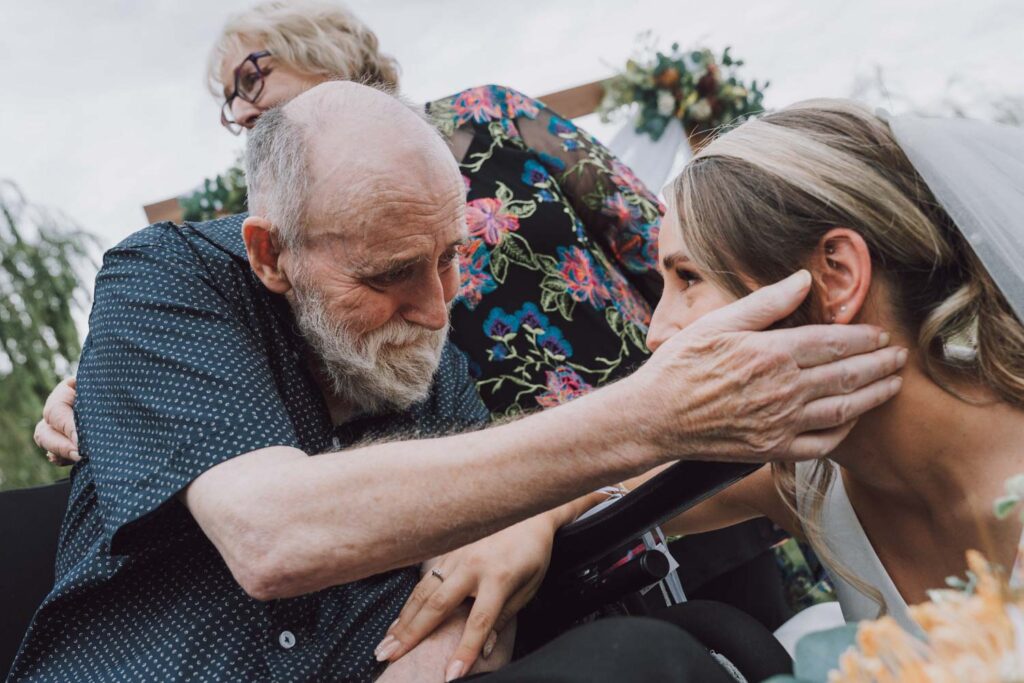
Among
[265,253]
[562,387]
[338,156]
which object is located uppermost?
[338,156]

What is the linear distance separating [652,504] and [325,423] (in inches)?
30.9

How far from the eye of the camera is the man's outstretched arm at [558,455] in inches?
53.1

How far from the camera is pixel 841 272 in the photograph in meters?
1.61

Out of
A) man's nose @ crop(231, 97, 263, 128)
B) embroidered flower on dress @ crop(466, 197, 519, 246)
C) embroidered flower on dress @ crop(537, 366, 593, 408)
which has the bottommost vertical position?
embroidered flower on dress @ crop(537, 366, 593, 408)

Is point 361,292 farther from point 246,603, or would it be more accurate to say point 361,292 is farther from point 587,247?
point 587,247

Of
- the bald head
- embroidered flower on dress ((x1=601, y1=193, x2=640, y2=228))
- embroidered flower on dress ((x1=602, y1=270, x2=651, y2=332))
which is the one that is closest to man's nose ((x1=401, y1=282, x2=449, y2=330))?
the bald head

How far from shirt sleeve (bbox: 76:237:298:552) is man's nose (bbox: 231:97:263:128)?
102 cm

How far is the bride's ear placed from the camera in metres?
1.58

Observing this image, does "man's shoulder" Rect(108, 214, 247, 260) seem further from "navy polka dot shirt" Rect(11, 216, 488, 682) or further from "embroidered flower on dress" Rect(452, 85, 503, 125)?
"embroidered flower on dress" Rect(452, 85, 503, 125)

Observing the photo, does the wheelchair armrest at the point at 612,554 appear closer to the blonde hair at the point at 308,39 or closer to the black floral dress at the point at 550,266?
the black floral dress at the point at 550,266

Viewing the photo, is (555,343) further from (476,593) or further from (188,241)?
(188,241)

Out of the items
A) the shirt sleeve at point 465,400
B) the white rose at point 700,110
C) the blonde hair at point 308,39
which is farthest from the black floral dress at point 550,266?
A: the white rose at point 700,110

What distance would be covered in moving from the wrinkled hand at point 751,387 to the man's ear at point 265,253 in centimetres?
92

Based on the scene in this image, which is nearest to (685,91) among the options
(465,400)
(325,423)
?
(465,400)
